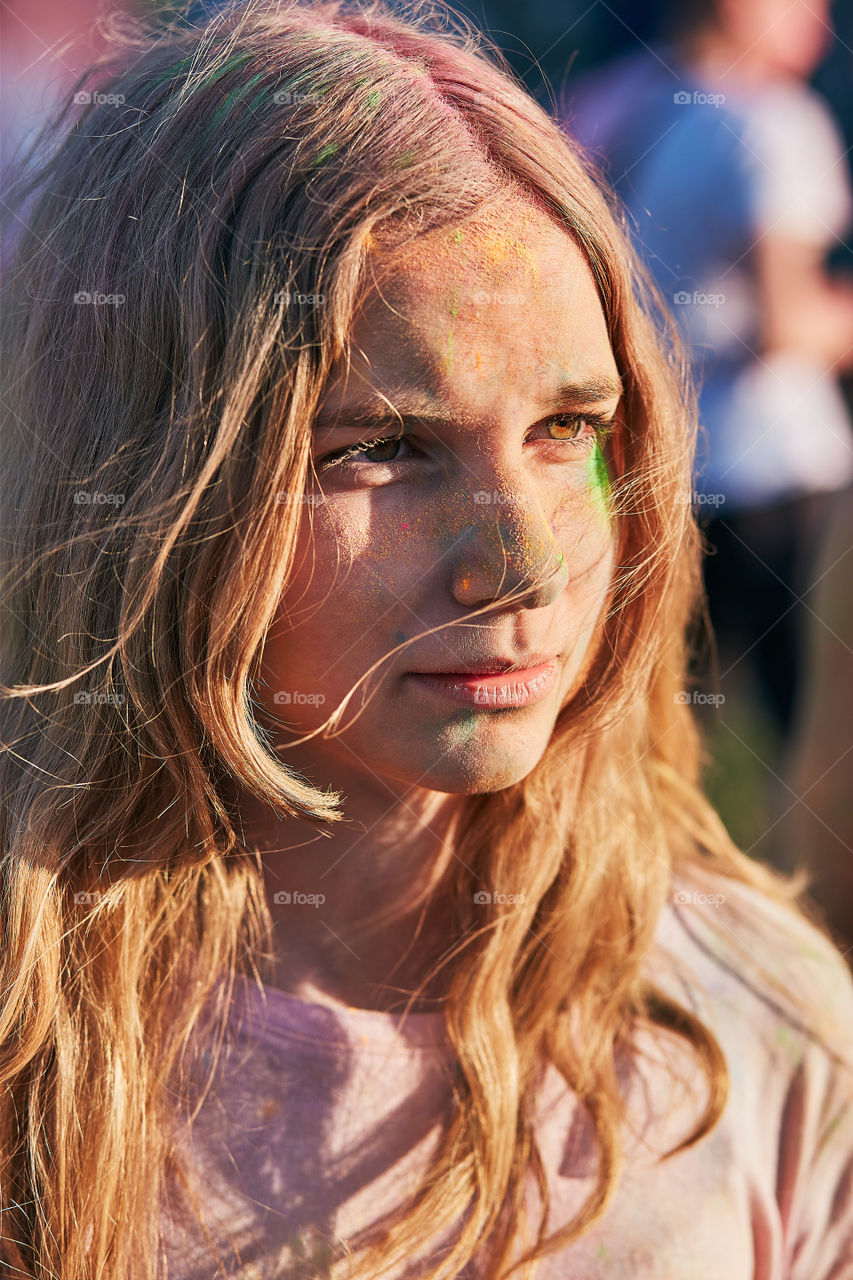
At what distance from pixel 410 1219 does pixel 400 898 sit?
0.33 meters

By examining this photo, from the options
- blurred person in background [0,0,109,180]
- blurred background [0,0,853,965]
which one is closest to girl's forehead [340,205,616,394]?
blurred person in background [0,0,109,180]

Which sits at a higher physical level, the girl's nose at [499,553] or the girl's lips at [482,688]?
the girl's nose at [499,553]

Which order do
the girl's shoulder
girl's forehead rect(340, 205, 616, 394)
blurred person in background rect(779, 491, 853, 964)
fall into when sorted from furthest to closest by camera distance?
blurred person in background rect(779, 491, 853, 964), the girl's shoulder, girl's forehead rect(340, 205, 616, 394)

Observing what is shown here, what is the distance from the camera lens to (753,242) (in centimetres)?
218

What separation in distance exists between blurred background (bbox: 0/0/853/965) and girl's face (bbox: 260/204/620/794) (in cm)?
96

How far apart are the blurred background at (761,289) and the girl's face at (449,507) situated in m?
0.96

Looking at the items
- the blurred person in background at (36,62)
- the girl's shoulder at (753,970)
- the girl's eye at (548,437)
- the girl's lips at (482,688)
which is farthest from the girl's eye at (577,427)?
the blurred person in background at (36,62)

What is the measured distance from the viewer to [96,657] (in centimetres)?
105

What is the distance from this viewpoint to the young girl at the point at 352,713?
0.94 meters

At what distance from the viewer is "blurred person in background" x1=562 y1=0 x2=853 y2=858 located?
2.10m

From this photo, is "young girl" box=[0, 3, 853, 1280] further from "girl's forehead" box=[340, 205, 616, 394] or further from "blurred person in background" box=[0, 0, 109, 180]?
"blurred person in background" box=[0, 0, 109, 180]

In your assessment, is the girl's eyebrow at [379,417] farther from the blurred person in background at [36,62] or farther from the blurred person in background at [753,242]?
the blurred person in background at [753,242]

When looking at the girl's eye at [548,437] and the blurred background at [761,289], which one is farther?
the blurred background at [761,289]

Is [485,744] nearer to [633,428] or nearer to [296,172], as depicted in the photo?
[633,428]
